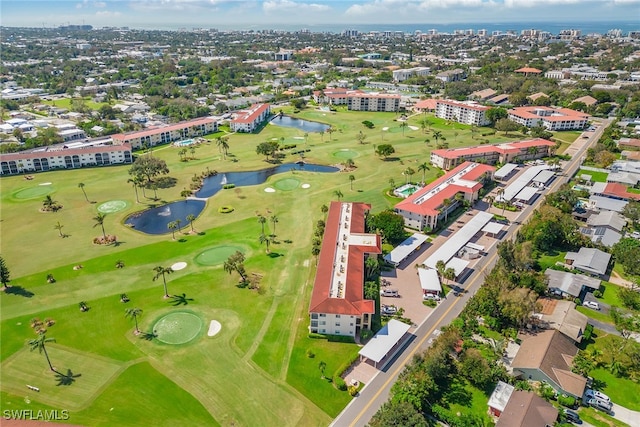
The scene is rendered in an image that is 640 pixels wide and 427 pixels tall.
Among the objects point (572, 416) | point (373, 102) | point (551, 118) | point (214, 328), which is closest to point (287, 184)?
point (214, 328)

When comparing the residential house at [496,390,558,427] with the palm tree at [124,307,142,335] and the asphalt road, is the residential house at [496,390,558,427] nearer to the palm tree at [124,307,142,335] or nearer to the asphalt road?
the asphalt road

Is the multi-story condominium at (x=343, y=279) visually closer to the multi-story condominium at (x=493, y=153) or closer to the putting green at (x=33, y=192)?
the multi-story condominium at (x=493, y=153)

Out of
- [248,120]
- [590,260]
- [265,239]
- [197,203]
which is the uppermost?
[248,120]

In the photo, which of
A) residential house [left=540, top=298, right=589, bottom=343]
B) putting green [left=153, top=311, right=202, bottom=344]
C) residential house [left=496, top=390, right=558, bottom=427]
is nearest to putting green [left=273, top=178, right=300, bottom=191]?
putting green [left=153, top=311, right=202, bottom=344]

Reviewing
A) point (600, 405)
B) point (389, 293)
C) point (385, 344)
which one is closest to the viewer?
point (600, 405)

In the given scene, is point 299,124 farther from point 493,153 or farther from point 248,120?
point 493,153

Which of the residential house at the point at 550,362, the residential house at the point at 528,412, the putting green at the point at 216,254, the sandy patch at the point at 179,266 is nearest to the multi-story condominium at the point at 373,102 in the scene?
the putting green at the point at 216,254

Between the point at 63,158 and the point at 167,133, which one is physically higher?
the point at 167,133
